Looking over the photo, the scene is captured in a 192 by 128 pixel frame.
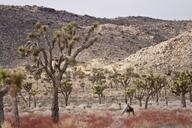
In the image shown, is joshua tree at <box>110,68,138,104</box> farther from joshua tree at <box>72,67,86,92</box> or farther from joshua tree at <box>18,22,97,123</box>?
joshua tree at <box>18,22,97,123</box>

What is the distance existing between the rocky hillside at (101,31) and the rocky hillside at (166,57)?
1298 cm

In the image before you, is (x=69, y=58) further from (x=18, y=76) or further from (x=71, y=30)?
(x=18, y=76)

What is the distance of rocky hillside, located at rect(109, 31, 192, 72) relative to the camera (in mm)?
116062

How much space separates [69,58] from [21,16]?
148 m

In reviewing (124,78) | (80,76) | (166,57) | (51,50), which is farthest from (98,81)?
(51,50)

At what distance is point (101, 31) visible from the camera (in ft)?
550

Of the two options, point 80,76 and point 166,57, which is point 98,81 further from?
point 166,57

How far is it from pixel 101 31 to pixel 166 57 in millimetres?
50321

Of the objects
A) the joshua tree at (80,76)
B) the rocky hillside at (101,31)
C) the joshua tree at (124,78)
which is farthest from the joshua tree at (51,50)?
the rocky hillside at (101,31)

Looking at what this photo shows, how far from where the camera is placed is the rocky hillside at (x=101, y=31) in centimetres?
14150

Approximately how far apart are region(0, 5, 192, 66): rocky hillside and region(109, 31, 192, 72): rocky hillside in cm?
1298

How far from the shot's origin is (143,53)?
427 ft

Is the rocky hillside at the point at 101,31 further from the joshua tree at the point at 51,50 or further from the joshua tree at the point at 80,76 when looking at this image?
the joshua tree at the point at 51,50

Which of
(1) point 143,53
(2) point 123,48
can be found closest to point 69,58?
(1) point 143,53
